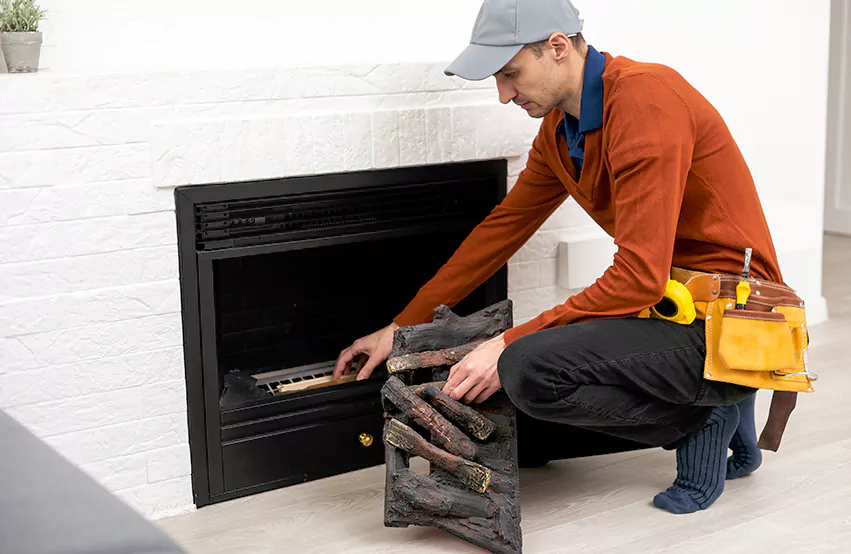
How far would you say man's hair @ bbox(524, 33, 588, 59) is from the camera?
221cm

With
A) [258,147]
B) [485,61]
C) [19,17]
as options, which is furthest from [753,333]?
[19,17]

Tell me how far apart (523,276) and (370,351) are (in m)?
0.53

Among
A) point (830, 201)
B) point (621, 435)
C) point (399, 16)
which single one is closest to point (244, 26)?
point (399, 16)

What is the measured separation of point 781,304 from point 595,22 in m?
1.21

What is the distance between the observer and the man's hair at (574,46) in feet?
7.23

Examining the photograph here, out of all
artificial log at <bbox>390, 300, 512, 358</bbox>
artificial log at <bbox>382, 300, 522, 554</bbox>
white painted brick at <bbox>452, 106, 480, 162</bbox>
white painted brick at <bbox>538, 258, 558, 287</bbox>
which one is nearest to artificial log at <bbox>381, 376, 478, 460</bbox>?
artificial log at <bbox>382, 300, 522, 554</bbox>

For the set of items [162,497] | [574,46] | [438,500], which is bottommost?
[162,497]

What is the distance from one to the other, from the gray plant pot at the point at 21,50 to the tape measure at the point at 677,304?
4.66ft

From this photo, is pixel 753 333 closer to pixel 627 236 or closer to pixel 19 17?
pixel 627 236

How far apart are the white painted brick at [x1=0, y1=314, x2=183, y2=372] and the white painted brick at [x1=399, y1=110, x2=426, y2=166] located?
2.24ft

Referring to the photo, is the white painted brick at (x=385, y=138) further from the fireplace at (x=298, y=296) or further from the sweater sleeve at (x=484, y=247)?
the sweater sleeve at (x=484, y=247)

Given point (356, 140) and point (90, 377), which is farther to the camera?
point (356, 140)

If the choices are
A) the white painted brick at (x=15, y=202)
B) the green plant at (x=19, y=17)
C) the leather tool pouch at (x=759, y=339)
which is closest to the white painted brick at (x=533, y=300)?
the leather tool pouch at (x=759, y=339)

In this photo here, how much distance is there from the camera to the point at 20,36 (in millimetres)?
2238
